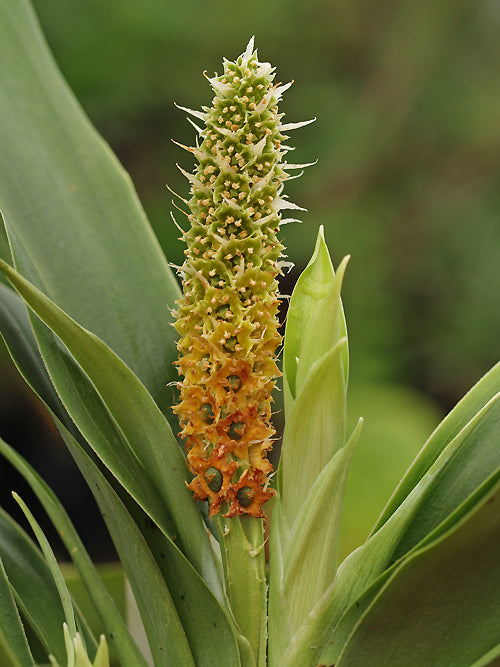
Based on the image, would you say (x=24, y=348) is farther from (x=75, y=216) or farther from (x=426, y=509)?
(x=426, y=509)

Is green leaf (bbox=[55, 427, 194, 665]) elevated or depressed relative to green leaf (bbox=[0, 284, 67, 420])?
depressed

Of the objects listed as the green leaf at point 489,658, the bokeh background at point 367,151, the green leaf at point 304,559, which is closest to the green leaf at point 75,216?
the green leaf at point 304,559

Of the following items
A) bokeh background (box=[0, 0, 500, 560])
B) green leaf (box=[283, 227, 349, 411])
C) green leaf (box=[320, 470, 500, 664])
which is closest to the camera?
green leaf (box=[320, 470, 500, 664])

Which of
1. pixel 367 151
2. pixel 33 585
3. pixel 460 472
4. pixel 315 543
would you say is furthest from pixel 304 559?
pixel 367 151

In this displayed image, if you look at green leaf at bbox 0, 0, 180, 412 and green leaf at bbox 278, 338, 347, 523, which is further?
green leaf at bbox 0, 0, 180, 412

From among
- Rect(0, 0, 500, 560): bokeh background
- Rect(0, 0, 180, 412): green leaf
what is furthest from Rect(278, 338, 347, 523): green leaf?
Rect(0, 0, 500, 560): bokeh background

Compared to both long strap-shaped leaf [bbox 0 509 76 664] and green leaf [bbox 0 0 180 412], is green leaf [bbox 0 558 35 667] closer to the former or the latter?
long strap-shaped leaf [bbox 0 509 76 664]
